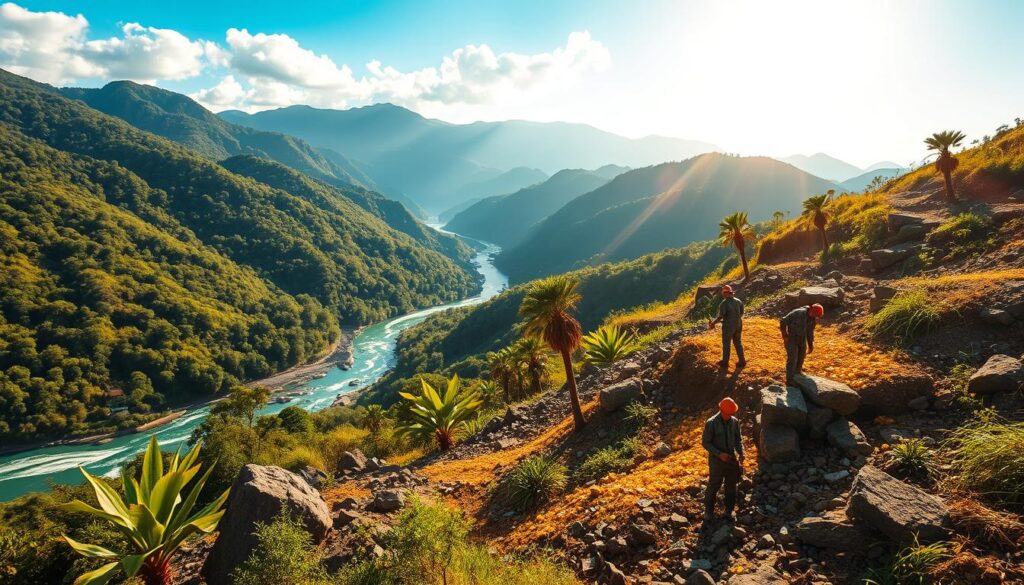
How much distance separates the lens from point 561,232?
18200 cm

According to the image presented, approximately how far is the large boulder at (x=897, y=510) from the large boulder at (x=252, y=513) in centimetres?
698

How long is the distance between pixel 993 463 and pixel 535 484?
20.4ft

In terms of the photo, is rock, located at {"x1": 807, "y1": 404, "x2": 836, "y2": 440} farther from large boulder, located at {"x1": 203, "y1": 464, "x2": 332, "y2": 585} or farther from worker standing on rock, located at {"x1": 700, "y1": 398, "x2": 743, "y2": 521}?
large boulder, located at {"x1": 203, "y1": 464, "x2": 332, "y2": 585}

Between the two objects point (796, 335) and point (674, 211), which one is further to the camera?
point (674, 211)

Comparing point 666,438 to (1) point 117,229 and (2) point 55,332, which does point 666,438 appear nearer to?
(2) point 55,332

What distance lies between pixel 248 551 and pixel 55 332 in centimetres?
10990

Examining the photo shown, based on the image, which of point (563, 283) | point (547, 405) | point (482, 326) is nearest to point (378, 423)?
point (547, 405)

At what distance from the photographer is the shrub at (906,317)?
8.10 meters

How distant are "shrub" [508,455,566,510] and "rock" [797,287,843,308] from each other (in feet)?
25.7

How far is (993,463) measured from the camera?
454 centimetres

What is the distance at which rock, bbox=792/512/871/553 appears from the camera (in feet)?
14.9

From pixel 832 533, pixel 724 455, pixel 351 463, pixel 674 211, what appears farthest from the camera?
pixel 674 211

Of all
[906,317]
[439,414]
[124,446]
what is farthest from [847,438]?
[124,446]

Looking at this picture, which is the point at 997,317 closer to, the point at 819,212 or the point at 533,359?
Answer: the point at 819,212
